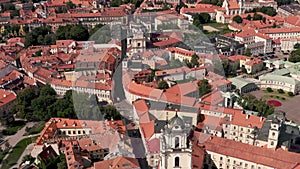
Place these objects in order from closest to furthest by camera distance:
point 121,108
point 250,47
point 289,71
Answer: point 121,108
point 289,71
point 250,47

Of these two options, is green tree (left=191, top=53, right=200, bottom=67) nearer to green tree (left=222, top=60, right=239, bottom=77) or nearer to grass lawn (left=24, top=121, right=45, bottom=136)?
green tree (left=222, top=60, right=239, bottom=77)

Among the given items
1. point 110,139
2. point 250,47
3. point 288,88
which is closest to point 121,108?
point 110,139

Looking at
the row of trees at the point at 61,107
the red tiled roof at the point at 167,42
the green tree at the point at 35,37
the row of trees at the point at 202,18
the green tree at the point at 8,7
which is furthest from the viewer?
the green tree at the point at 8,7

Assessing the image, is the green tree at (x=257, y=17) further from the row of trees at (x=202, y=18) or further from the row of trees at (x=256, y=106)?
the row of trees at (x=256, y=106)

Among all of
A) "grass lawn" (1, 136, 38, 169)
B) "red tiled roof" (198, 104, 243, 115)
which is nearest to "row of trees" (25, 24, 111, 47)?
"grass lawn" (1, 136, 38, 169)

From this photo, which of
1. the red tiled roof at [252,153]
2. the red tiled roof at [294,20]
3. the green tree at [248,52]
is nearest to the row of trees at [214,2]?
the red tiled roof at [294,20]

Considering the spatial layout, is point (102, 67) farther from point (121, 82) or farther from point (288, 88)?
point (288, 88)
